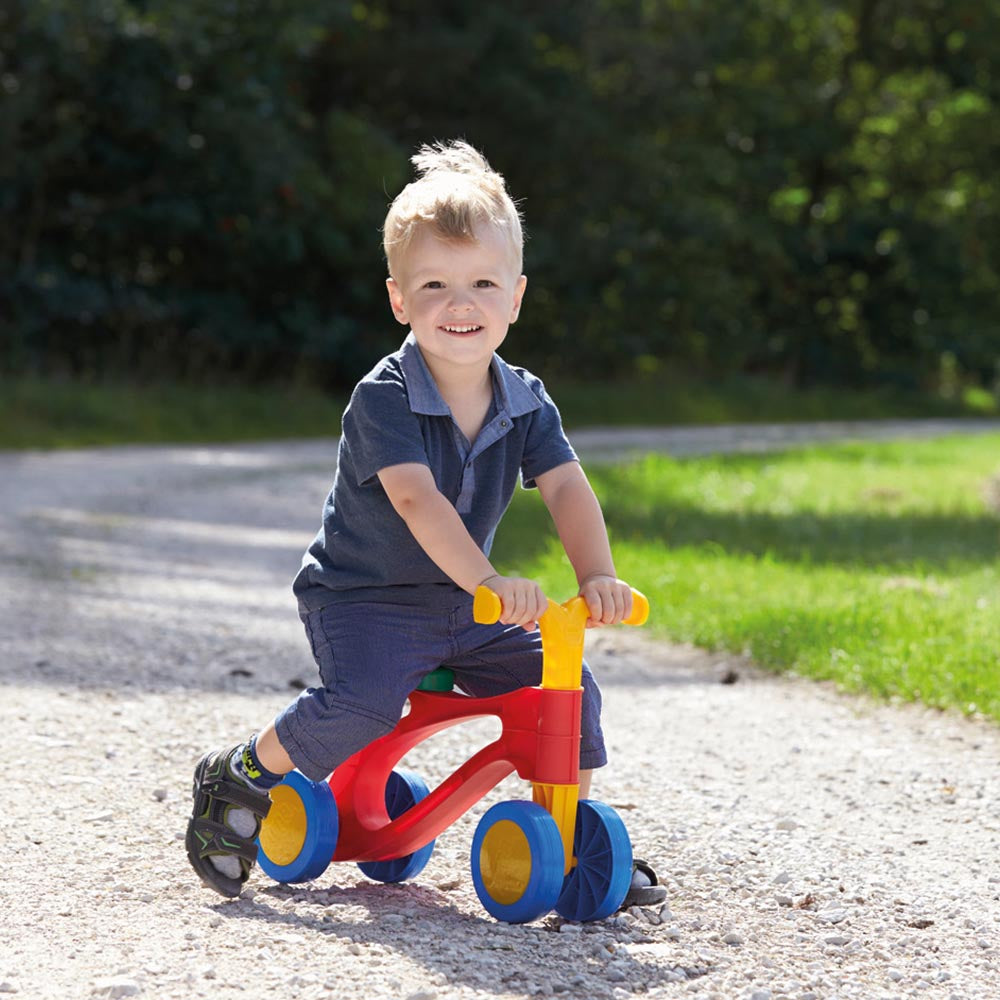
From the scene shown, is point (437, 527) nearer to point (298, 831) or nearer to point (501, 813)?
point (501, 813)

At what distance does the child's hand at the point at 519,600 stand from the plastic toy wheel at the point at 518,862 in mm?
420

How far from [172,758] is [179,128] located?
15.2 m

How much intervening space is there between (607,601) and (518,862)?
1.75ft

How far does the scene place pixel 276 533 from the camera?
9453 millimetres

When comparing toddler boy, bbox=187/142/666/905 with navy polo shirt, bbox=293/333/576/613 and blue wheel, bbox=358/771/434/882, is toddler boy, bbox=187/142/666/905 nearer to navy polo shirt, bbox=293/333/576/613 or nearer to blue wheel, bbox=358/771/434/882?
navy polo shirt, bbox=293/333/576/613

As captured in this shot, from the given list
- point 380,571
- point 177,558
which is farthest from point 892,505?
point 380,571

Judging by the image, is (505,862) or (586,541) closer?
(505,862)

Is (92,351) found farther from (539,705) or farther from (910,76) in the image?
(910,76)

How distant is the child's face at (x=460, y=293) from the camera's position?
10.2 ft

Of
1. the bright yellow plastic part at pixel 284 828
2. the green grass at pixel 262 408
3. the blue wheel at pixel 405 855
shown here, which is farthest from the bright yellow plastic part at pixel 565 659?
the green grass at pixel 262 408

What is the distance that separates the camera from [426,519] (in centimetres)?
300

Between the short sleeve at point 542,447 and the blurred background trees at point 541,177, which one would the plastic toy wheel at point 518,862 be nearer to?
the short sleeve at point 542,447

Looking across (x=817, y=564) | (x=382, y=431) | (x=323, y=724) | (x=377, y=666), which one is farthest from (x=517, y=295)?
(x=817, y=564)

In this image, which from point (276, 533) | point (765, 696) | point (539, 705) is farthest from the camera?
point (276, 533)
